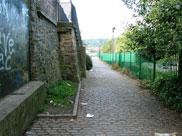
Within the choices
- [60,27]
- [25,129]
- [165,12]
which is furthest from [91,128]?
[60,27]

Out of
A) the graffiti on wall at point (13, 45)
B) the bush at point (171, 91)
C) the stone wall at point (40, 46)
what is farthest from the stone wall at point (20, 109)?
the bush at point (171, 91)

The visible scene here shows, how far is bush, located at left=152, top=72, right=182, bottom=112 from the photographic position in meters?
5.98

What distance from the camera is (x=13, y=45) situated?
190 inches

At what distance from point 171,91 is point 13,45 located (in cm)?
484

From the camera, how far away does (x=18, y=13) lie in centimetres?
521

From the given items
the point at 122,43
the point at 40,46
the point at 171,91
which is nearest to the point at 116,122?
the point at 171,91

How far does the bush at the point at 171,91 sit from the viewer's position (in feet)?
19.6

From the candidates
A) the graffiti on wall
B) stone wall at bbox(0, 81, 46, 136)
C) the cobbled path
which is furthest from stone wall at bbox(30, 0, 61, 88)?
the cobbled path

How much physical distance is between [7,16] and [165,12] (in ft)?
11.9

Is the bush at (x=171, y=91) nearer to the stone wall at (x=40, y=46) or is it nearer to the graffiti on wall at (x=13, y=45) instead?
the stone wall at (x=40, y=46)

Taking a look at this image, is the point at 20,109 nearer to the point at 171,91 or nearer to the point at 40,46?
the point at 40,46

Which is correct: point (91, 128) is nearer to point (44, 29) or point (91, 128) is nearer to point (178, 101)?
point (178, 101)

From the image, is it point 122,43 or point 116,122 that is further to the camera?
point 122,43

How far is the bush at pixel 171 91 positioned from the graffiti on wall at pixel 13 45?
4362 millimetres
